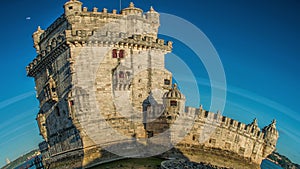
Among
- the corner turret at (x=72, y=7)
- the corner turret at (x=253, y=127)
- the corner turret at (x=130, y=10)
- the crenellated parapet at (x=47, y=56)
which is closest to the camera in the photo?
the crenellated parapet at (x=47, y=56)

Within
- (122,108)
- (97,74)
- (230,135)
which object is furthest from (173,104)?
(97,74)

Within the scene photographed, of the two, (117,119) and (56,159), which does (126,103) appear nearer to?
(117,119)

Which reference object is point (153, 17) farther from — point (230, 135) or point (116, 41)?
point (230, 135)

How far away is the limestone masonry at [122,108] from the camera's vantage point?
32.2 meters

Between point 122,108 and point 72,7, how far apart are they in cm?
1339

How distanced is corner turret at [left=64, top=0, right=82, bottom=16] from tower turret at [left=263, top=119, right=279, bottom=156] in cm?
2674

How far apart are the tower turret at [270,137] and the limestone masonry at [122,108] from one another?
11 centimetres

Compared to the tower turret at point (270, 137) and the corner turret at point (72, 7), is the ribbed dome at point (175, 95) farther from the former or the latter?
the corner turret at point (72, 7)

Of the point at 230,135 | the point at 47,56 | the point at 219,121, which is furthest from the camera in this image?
the point at 47,56

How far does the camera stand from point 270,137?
34438 mm

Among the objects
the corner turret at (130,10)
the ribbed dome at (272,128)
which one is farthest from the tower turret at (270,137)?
the corner turret at (130,10)

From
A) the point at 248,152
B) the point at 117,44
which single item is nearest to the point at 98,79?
the point at 117,44

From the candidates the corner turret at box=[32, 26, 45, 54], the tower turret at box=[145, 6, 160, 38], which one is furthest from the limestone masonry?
the corner turret at box=[32, 26, 45, 54]

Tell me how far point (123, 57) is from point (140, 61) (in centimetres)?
219
